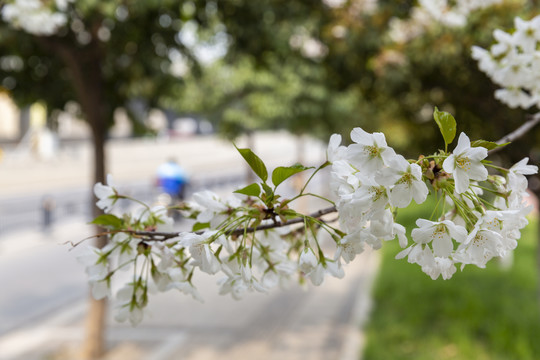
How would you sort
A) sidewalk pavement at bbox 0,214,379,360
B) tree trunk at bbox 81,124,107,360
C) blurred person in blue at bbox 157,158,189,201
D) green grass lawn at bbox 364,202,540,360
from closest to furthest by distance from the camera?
green grass lawn at bbox 364,202,540,360, tree trunk at bbox 81,124,107,360, sidewalk pavement at bbox 0,214,379,360, blurred person in blue at bbox 157,158,189,201

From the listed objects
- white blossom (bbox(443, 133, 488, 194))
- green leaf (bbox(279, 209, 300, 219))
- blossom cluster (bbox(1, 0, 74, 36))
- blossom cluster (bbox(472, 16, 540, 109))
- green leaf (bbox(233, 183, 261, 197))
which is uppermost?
blossom cluster (bbox(1, 0, 74, 36))

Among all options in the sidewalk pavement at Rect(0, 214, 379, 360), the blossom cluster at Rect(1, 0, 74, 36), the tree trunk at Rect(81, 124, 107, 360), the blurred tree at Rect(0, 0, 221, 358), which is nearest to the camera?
the blossom cluster at Rect(1, 0, 74, 36)

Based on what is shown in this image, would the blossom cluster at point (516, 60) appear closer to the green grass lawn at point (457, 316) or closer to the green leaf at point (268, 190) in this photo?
the green leaf at point (268, 190)

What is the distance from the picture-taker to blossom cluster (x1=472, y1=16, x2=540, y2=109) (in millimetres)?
1642

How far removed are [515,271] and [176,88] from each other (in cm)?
575

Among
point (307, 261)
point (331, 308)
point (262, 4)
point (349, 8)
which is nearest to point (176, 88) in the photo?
point (262, 4)

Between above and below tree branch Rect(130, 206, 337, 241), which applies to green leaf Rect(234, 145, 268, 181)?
above

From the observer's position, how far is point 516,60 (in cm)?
169

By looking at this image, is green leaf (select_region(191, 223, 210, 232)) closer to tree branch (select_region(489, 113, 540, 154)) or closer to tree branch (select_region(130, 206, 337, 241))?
tree branch (select_region(130, 206, 337, 241))

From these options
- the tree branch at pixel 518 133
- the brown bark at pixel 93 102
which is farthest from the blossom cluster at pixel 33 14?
the tree branch at pixel 518 133

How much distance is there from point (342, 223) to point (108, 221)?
0.49m

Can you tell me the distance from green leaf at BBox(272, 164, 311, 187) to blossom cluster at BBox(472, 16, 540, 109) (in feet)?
3.47

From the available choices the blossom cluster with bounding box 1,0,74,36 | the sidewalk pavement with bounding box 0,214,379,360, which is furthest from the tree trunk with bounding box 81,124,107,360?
the blossom cluster with bounding box 1,0,74,36

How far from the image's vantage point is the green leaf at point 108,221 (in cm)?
→ 111
